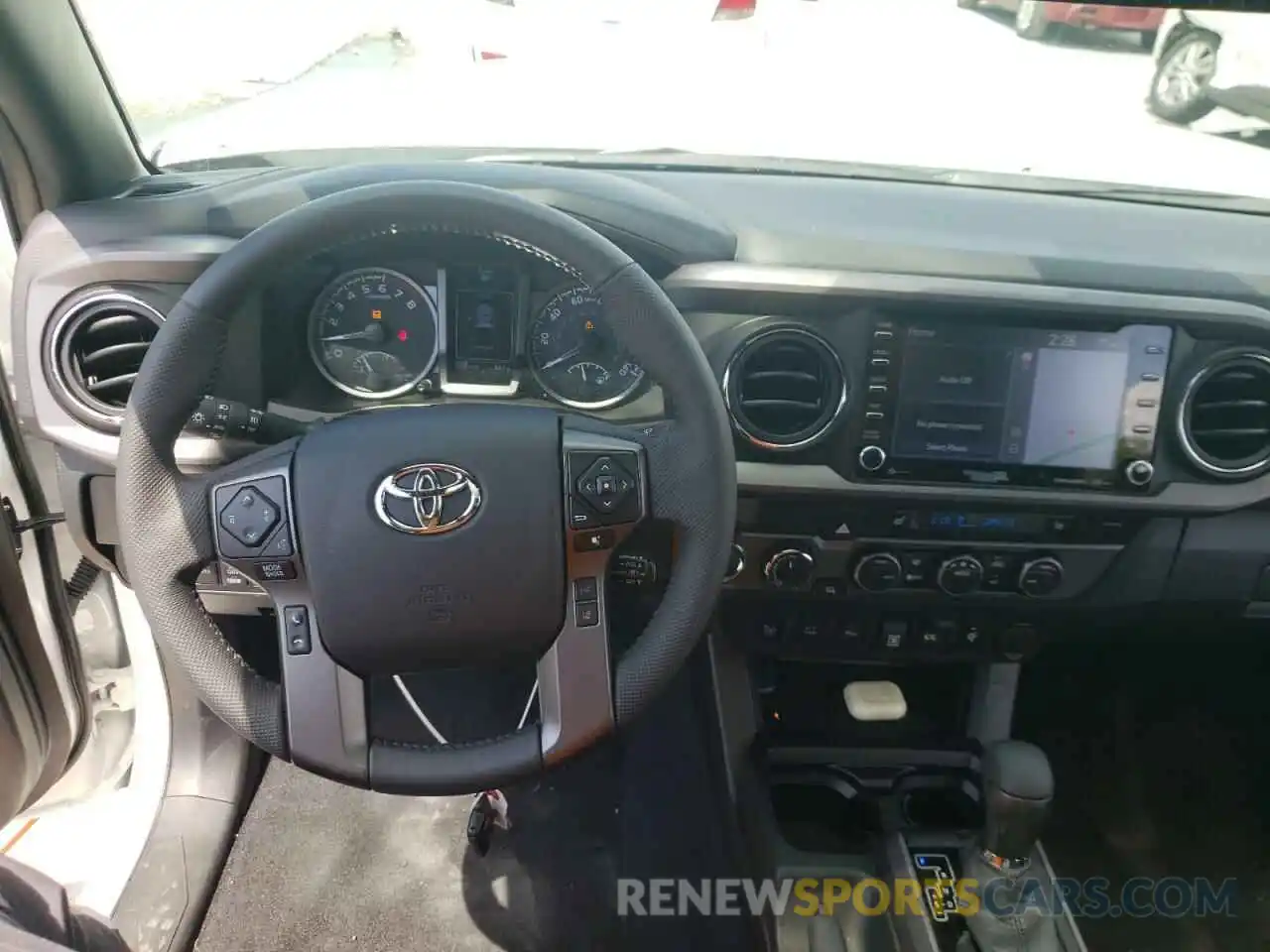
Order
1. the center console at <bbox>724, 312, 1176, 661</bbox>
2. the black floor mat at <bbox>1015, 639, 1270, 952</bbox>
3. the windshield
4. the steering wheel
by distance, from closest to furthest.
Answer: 1. the steering wheel
2. the center console at <bbox>724, 312, 1176, 661</bbox>
3. the windshield
4. the black floor mat at <bbox>1015, 639, 1270, 952</bbox>

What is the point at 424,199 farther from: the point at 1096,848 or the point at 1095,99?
the point at 1096,848

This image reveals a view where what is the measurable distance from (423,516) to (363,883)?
1.10 m

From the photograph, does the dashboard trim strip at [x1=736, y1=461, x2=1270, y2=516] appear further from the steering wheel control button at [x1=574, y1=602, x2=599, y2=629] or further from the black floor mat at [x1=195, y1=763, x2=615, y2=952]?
the black floor mat at [x1=195, y1=763, x2=615, y2=952]

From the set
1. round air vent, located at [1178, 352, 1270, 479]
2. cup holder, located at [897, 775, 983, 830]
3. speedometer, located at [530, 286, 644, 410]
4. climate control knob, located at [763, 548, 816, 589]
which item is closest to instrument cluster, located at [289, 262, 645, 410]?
speedometer, located at [530, 286, 644, 410]

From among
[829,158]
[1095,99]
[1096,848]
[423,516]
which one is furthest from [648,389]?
[1096,848]

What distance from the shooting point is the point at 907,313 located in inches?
56.1

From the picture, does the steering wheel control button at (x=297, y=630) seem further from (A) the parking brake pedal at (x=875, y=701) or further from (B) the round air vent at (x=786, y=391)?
(A) the parking brake pedal at (x=875, y=701)

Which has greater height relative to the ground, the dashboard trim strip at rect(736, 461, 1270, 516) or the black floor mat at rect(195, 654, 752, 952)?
the dashboard trim strip at rect(736, 461, 1270, 516)

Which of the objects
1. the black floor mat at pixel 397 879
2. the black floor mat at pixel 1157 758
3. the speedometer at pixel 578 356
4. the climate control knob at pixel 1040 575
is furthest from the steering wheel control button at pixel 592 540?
the black floor mat at pixel 1157 758

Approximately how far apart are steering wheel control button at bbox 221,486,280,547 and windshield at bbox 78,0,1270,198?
2.38ft

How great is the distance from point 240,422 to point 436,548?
11.5 inches

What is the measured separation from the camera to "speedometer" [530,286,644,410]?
136cm

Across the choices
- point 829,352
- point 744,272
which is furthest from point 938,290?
point 744,272

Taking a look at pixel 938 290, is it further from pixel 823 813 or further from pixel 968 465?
pixel 823 813
